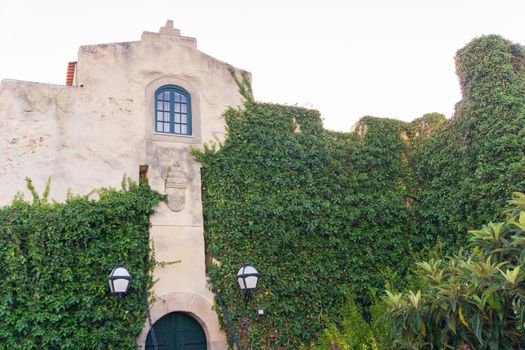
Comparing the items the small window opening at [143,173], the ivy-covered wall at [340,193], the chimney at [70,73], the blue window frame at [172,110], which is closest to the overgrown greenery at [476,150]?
the ivy-covered wall at [340,193]

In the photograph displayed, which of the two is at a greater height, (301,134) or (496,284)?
(301,134)

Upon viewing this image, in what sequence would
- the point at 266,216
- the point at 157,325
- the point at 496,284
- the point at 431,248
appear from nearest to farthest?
the point at 496,284 < the point at 157,325 < the point at 266,216 < the point at 431,248

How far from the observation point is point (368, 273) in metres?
13.5

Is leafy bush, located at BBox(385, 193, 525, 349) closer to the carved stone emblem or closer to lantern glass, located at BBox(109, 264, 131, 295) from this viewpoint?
lantern glass, located at BBox(109, 264, 131, 295)

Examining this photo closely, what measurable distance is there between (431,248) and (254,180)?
4734mm

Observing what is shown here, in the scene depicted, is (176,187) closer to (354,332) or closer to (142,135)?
(142,135)

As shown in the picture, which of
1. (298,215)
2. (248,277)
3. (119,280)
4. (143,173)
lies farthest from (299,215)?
(119,280)

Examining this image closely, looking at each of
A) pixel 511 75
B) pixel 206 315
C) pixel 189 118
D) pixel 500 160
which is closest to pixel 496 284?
pixel 500 160

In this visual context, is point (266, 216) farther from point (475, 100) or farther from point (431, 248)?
point (475, 100)

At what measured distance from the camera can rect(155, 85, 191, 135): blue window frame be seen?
13207 millimetres

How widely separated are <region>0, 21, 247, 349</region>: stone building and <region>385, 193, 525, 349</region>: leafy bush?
497cm

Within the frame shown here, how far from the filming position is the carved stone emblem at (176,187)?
41.1ft

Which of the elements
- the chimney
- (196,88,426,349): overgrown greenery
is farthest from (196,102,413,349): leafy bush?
the chimney

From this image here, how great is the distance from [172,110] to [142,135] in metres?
1.04
